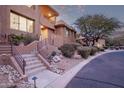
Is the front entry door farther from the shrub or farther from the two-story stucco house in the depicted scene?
the shrub

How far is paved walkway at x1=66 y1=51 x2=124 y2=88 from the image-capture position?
5.10 metres

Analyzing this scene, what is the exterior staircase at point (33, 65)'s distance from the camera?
580 centimetres

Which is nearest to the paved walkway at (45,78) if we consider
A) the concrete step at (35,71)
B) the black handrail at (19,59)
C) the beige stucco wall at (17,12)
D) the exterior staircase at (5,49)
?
the concrete step at (35,71)

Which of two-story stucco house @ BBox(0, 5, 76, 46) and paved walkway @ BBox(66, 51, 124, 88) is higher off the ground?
two-story stucco house @ BBox(0, 5, 76, 46)

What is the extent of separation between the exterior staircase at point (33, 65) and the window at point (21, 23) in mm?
2702

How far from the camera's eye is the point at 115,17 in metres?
5.98

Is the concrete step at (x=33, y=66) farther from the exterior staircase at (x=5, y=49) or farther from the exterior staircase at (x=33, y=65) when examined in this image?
the exterior staircase at (x=5, y=49)

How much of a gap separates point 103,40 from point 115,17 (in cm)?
97

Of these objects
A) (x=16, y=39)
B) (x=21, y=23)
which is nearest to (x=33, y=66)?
(x=16, y=39)

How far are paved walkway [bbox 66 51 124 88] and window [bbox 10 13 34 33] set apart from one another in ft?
14.6

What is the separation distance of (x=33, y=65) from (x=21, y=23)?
4.17 m

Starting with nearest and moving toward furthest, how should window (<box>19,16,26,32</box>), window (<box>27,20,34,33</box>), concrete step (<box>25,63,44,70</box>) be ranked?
concrete step (<box>25,63,44,70</box>), window (<box>19,16,26,32</box>), window (<box>27,20,34,33</box>)

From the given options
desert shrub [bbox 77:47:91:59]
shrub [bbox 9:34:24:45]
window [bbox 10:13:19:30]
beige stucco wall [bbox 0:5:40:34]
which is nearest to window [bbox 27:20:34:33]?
beige stucco wall [bbox 0:5:40:34]
